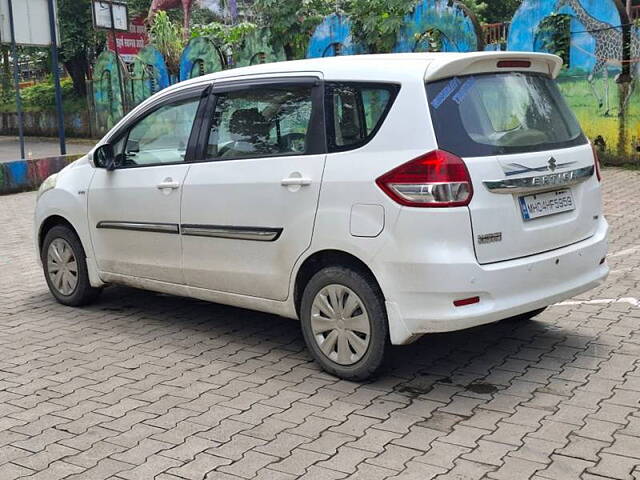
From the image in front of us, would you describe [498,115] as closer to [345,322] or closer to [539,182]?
[539,182]

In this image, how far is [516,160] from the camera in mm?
4266

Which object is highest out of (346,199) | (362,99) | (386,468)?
(362,99)

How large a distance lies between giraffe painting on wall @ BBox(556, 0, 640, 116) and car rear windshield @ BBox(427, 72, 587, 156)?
9.65 m

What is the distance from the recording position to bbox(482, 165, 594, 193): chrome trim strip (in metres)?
4.17

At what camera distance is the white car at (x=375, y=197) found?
4.12 m

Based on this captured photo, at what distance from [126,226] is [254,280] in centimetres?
135

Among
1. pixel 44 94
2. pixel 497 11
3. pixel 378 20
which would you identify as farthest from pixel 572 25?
pixel 497 11

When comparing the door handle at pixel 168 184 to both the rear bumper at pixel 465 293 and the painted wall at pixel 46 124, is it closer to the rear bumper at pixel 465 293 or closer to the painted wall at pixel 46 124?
the rear bumper at pixel 465 293

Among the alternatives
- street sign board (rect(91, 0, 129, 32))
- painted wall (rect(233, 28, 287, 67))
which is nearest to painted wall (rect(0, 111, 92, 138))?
street sign board (rect(91, 0, 129, 32))

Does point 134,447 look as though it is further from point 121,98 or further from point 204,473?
point 121,98

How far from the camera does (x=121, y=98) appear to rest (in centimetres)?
2625

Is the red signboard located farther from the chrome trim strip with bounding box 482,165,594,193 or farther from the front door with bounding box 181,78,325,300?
the chrome trim strip with bounding box 482,165,594,193

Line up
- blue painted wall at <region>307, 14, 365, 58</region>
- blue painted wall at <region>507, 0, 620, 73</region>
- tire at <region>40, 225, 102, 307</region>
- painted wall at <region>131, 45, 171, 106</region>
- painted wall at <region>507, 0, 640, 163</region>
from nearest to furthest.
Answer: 1. tire at <region>40, 225, 102, 307</region>
2. painted wall at <region>507, 0, 640, 163</region>
3. blue painted wall at <region>507, 0, 620, 73</region>
4. blue painted wall at <region>307, 14, 365, 58</region>
5. painted wall at <region>131, 45, 171, 106</region>

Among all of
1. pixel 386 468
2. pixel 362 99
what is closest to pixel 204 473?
pixel 386 468
